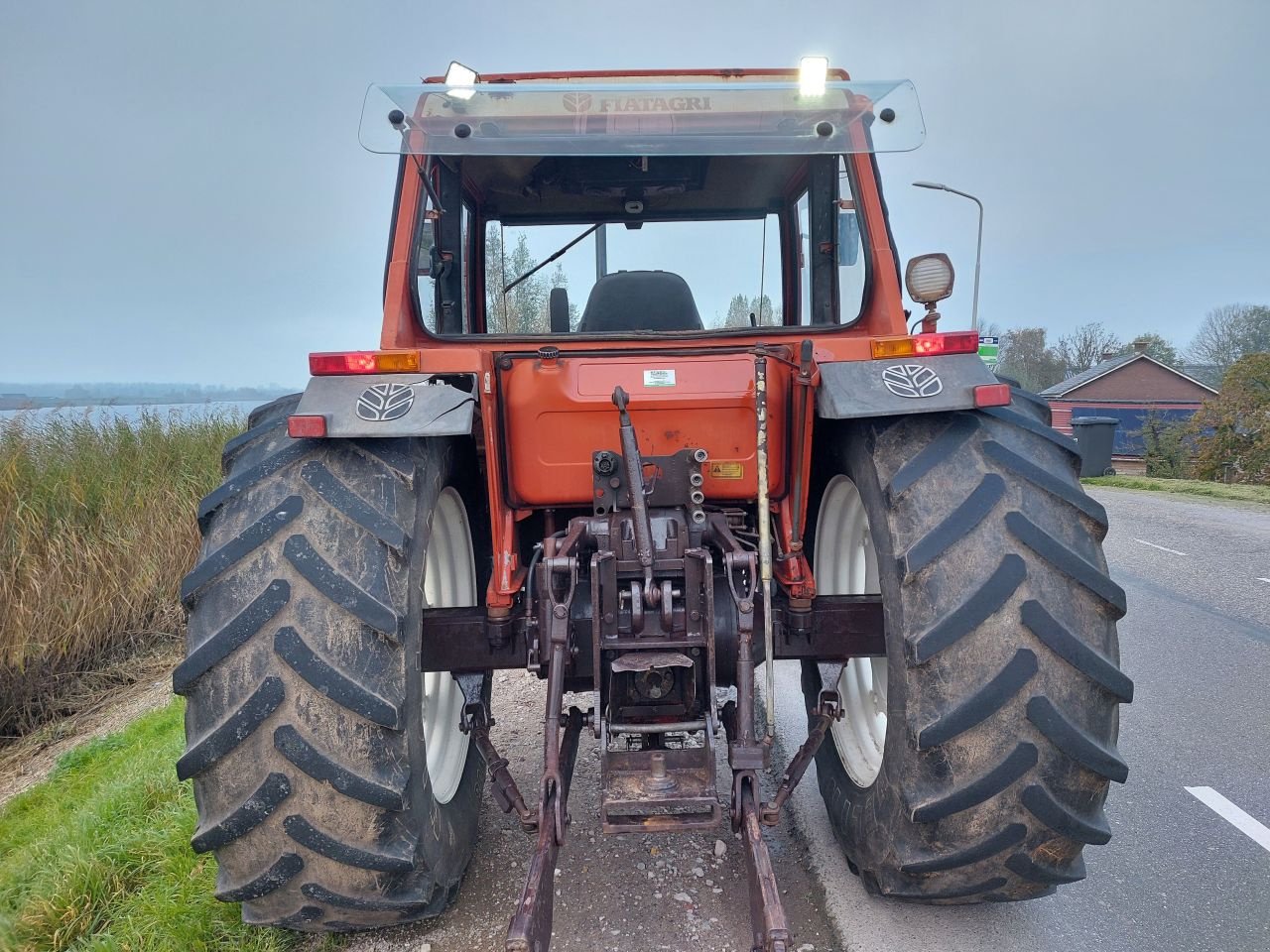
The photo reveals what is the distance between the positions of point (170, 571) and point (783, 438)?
606 cm

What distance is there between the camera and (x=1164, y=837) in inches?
109

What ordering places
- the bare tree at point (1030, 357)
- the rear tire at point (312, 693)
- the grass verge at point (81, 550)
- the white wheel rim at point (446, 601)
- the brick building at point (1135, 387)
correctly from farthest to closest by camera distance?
the bare tree at point (1030, 357)
the brick building at point (1135, 387)
the grass verge at point (81, 550)
the white wheel rim at point (446, 601)
the rear tire at point (312, 693)

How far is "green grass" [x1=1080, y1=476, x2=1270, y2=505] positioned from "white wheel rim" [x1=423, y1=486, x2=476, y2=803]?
14.0 metres

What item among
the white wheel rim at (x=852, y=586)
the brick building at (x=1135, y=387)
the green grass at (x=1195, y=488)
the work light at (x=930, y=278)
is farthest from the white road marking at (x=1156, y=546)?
the brick building at (x=1135, y=387)

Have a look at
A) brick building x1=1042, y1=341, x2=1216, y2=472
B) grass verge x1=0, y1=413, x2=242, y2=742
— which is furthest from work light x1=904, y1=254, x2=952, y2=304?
brick building x1=1042, y1=341, x2=1216, y2=472

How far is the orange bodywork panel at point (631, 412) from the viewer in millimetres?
2145

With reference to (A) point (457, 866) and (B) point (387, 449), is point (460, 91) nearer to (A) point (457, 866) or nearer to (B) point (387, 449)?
(B) point (387, 449)

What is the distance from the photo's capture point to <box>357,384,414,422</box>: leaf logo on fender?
1924mm

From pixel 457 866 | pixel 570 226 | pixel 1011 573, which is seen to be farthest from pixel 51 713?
pixel 1011 573

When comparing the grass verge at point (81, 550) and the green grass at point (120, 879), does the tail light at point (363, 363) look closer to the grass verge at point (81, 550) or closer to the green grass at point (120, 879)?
the green grass at point (120, 879)

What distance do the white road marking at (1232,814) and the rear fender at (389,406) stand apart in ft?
10.0

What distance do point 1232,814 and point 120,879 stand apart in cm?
399

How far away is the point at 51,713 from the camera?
18.0 feet

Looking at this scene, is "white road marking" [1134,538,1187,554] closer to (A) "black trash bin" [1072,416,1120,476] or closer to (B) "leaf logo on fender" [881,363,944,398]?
(B) "leaf logo on fender" [881,363,944,398]
